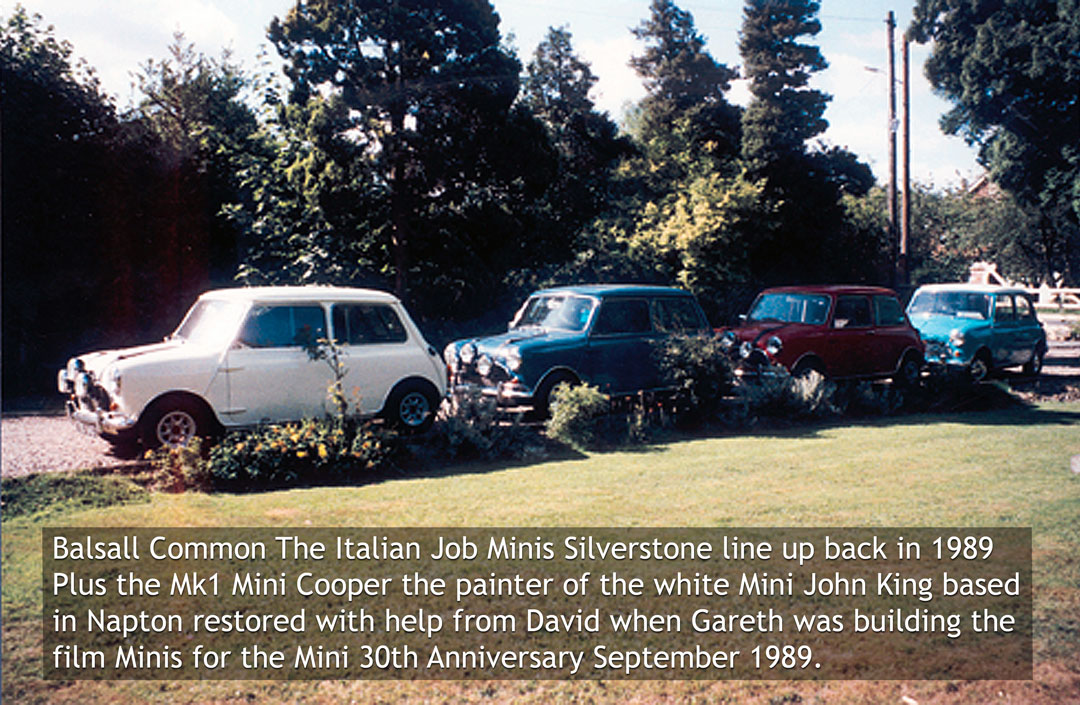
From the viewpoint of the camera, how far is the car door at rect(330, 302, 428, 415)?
969 centimetres

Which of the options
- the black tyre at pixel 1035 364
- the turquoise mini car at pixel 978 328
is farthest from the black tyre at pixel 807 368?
the black tyre at pixel 1035 364

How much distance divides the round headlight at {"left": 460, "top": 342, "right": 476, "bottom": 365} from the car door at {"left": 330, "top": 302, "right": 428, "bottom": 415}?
1.42m

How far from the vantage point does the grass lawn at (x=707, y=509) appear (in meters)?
3.56

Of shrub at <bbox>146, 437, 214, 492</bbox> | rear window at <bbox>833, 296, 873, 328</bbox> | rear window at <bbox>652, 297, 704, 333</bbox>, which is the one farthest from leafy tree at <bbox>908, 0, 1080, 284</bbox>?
shrub at <bbox>146, 437, 214, 492</bbox>

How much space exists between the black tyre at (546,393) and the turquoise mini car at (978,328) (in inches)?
338

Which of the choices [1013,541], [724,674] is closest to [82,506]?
[724,674]

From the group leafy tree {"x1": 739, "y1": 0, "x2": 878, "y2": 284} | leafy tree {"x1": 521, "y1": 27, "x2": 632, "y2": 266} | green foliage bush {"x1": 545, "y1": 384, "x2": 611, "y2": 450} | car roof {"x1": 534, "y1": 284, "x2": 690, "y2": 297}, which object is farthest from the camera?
leafy tree {"x1": 739, "y1": 0, "x2": 878, "y2": 284}

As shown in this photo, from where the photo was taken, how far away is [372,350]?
991 centimetres

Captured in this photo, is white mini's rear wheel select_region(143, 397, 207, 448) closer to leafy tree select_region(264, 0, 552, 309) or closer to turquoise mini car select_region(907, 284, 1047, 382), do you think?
leafy tree select_region(264, 0, 552, 309)

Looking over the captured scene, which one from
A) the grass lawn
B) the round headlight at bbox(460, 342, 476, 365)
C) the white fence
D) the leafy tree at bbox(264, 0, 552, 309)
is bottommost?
the grass lawn

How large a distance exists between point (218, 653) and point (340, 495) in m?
A: 3.23

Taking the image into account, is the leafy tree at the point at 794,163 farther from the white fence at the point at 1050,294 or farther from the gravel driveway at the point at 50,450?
the gravel driveway at the point at 50,450

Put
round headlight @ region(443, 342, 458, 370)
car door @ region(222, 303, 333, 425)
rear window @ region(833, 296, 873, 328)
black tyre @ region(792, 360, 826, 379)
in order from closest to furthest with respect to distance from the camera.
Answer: car door @ region(222, 303, 333, 425) < round headlight @ region(443, 342, 458, 370) < black tyre @ region(792, 360, 826, 379) < rear window @ region(833, 296, 873, 328)

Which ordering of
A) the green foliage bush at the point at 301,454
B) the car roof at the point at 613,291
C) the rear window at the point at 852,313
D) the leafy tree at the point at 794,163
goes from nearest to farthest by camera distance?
1. the green foliage bush at the point at 301,454
2. the car roof at the point at 613,291
3. the rear window at the point at 852,313
4. the leafy tree at the point at 794,163
